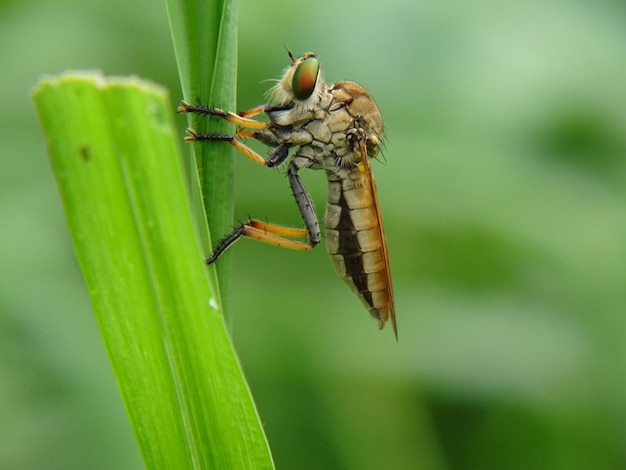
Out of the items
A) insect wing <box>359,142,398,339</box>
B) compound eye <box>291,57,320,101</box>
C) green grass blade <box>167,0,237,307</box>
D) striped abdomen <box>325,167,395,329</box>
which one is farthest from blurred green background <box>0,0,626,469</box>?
green grass blade <box>167,0,237,307</box>

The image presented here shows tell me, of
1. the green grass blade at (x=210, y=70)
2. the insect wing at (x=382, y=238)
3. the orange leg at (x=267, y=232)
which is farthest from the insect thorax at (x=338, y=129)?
the green grass blade at (x=210, y=70)

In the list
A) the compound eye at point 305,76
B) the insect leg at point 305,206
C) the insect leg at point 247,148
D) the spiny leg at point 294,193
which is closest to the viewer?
the insect leg at point 247,148

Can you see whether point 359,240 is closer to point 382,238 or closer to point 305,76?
point 382,238

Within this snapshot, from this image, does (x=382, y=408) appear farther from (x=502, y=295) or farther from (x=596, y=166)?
(x=596, y=166)

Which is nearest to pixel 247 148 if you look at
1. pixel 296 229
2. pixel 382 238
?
pixel 296 229

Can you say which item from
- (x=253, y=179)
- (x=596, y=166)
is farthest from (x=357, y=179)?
(x=596, y=166)

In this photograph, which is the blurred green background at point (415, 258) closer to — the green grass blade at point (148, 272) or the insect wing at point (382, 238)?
the insect wing at point (382, 238)
